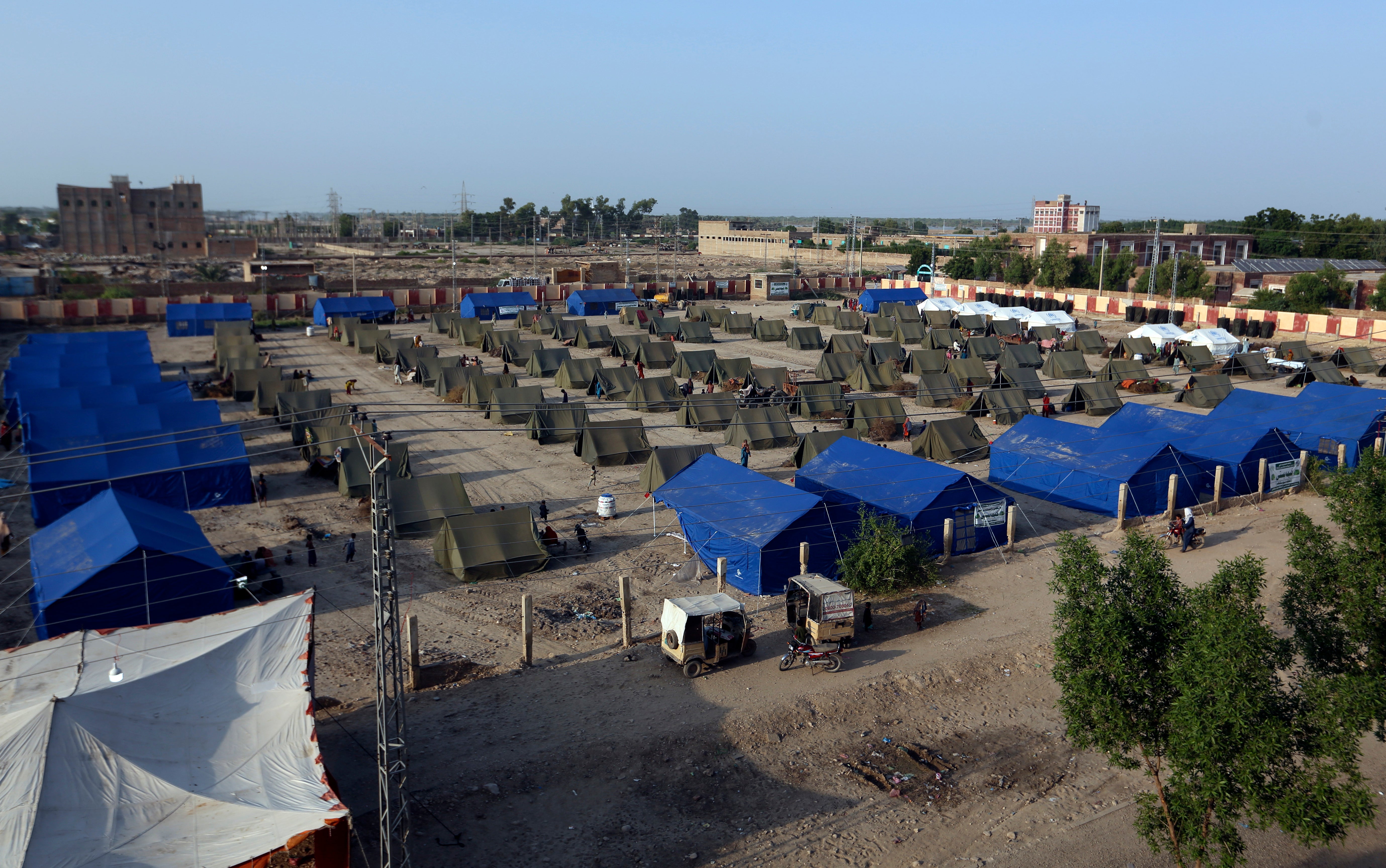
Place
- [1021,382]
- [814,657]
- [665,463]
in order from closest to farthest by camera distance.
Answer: [814,657], [665,463], [1021,382]

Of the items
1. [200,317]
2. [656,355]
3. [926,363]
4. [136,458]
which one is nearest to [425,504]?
[136,458]

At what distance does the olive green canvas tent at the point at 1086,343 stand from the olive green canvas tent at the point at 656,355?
65.8 ft

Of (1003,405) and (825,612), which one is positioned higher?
(1003,405)

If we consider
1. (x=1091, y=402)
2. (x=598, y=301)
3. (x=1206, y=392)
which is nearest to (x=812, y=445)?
(x=1091, y=402)

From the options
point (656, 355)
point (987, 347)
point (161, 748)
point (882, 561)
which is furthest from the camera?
point (987, 347)

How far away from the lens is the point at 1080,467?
23578 mm

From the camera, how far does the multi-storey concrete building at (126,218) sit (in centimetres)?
12312

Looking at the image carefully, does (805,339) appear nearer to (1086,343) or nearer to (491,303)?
(1086,343)

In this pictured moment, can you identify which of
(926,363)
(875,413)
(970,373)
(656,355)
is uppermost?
(656,355)

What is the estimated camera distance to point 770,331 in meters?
53.4

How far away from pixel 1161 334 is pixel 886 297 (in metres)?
20.7

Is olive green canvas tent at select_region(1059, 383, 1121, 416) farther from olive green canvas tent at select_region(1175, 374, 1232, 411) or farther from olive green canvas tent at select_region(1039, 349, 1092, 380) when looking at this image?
olive green canvas tent at select_region(1039, 349, 1092, 380)

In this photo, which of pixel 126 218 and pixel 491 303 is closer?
pixel 491 303

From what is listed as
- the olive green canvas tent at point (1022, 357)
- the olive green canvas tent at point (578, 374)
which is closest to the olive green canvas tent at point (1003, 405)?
the olive green canvas tent at point (1022, 357)
